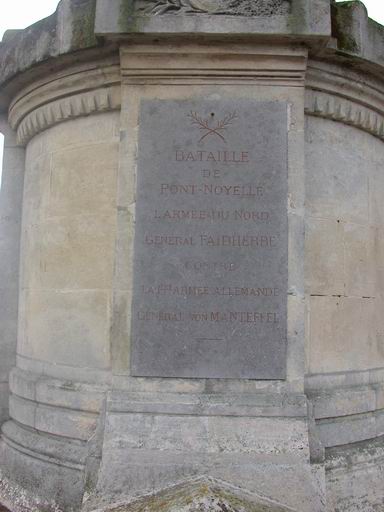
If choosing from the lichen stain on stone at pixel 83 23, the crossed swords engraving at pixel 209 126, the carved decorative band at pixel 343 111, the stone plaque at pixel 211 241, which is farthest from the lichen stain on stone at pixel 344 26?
the lichen stain on stone at pixel 83 23

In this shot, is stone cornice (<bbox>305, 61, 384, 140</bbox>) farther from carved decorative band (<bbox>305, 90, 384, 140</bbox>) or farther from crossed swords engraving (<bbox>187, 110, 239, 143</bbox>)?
crossed swords engraving (<bbox>187, 110, 239, 143</bbox>)

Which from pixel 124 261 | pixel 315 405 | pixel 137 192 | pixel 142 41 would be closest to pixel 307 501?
pixel 315 405

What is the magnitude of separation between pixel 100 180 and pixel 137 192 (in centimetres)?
57

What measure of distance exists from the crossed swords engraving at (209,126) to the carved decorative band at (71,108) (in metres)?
0.72

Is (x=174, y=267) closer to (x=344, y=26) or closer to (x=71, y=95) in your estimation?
(x=71, y=95)

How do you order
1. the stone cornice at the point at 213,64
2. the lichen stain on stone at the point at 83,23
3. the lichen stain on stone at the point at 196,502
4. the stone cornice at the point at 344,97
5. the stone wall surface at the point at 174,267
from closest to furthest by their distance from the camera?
1. the lichen stain on stone at the point at 196,502
2. the stone wall surface at the point at 174,267
3. the stone cornice at the point at 213,64
4. the lichen stain on stone at the point at 83,23
5. the stone cornice at the point at 344,97

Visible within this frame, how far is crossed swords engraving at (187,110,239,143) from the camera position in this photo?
411cm

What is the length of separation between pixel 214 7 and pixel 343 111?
1.43 m

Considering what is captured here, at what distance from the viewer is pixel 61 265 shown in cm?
461

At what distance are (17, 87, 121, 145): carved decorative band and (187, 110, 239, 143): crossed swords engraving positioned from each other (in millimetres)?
717

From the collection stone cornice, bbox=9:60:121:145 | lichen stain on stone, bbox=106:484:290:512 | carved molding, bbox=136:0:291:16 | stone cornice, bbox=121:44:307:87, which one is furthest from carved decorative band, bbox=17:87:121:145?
lichen stain on stone, bbox=106:484:290:512

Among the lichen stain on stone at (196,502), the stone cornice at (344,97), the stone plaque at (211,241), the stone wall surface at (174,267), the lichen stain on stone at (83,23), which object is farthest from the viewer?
the stone cornice at (344,97)

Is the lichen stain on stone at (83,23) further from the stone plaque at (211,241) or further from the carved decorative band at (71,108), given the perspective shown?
the stone plaque at (211,241)

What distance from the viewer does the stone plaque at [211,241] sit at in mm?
3945
